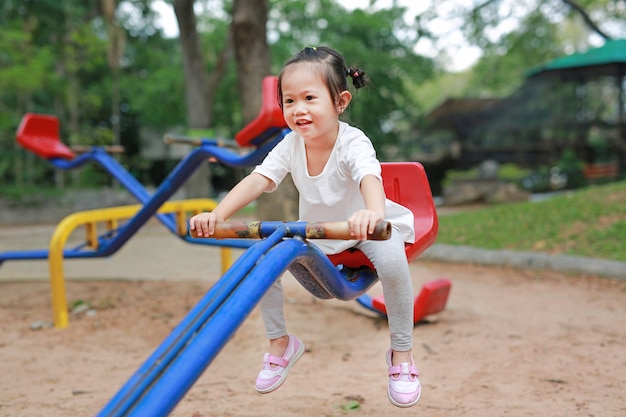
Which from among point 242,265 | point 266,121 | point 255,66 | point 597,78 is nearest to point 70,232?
point 266,121

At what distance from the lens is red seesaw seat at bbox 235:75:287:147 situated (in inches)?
100

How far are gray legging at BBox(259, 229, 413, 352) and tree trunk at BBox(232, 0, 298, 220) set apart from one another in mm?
3363

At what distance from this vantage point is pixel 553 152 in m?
14.0

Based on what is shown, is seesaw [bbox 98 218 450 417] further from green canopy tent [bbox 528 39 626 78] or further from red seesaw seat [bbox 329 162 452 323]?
green canopy tent [bbox 528 39 626 78]

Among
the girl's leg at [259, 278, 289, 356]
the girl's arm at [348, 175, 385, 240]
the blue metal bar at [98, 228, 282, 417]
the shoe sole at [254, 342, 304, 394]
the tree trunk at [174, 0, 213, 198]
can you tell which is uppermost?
the tree trunk at [174, 0, 213, 198]

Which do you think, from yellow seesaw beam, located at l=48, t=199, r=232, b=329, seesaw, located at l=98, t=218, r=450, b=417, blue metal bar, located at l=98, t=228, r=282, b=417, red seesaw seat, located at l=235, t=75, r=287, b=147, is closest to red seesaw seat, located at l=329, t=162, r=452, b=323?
seesaw, located at l=98, t=218, r=450, b=417

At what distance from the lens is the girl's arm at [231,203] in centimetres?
140

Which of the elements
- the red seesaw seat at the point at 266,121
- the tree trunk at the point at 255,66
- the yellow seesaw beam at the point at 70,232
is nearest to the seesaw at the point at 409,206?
the red seesaw seat at the point at 266,121

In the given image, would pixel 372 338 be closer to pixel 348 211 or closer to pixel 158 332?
pixel 158 332

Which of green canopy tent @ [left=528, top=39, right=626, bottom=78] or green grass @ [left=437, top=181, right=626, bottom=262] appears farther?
green canopy tent @ [left=528, top=39, right=626, bottom=78]

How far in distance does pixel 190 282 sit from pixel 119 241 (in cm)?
95

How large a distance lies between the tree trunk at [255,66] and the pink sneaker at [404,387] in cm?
350

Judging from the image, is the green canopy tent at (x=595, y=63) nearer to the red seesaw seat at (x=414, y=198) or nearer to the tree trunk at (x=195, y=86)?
the tree trunk at (x=195, y=86)

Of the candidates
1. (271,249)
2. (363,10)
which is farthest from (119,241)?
(363,10)
